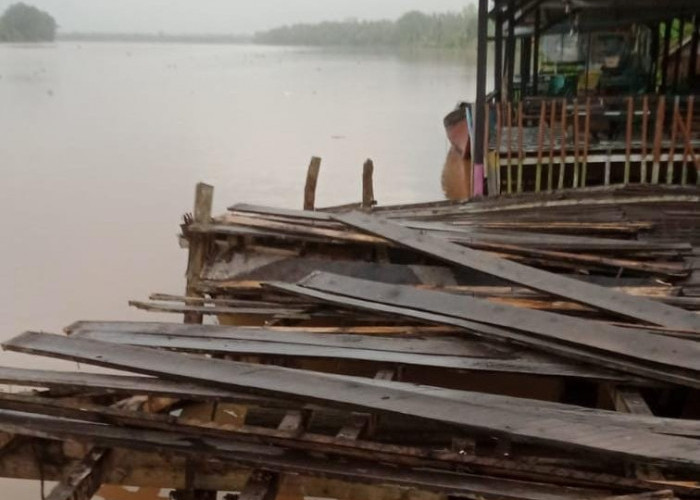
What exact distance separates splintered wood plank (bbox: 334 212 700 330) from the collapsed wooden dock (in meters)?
0.01

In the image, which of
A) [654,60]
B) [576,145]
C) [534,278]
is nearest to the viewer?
[534,278]

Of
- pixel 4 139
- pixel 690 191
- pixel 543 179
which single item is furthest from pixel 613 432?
pixel 4 139

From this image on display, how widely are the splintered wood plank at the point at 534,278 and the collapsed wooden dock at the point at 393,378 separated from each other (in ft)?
0.05

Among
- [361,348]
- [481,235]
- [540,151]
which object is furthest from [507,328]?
[540,151]

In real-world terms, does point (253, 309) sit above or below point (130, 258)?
above

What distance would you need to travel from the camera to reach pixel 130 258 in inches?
465

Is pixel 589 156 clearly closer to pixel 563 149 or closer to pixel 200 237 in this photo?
pixel 563 149

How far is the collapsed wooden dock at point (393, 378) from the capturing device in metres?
2.84

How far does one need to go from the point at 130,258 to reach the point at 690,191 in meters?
8.49

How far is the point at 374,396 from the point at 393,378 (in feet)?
1.89

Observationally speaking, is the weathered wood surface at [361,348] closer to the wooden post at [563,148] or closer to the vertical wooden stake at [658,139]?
the wooden post at [563,148]

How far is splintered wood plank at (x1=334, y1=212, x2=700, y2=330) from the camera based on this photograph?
3.96 m

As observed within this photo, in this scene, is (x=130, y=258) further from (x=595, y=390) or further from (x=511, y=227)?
(x=595, y=390)

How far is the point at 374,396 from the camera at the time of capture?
3.08 meters
